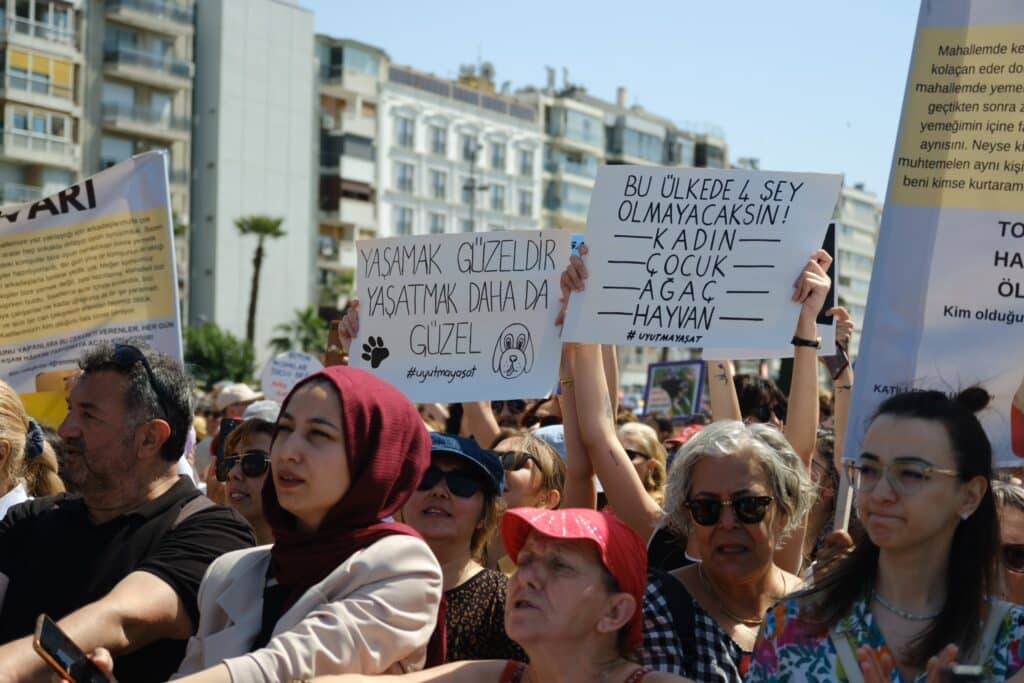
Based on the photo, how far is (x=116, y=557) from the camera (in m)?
4.38

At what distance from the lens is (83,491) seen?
15.1 feet

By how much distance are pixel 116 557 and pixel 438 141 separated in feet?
262

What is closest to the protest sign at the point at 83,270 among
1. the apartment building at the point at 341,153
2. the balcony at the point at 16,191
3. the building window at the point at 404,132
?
the balcony at the point at 16,191

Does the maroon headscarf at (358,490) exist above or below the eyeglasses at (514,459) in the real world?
above

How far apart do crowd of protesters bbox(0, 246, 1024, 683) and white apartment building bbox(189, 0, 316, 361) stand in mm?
63463

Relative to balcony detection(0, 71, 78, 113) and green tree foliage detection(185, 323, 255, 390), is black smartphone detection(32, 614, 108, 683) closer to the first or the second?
balcony detection(0, 71, 78, 113)

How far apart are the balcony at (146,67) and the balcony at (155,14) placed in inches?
44.1

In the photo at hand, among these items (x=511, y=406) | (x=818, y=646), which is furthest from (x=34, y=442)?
(x=818, y=646)

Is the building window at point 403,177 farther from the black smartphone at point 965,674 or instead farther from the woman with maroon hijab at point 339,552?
the black smartphone at point 965,674

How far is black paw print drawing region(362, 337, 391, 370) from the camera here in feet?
23.0

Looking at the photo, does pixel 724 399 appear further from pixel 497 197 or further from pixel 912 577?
pixel 497 197

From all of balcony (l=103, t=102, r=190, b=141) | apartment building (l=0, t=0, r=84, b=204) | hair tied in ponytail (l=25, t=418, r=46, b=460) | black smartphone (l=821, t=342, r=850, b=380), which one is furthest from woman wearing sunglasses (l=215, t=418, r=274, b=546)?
balcony (l=103, t=102, r=190, b=141)

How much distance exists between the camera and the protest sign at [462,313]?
6.48 meters

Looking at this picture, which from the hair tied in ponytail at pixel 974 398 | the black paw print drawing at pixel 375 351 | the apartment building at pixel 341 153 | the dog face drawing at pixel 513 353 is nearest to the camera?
the hair tied in ponytail at pixel 974 398
